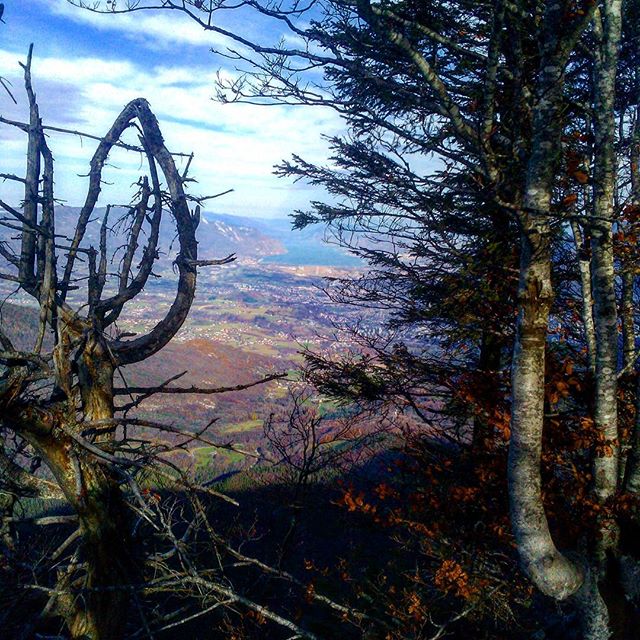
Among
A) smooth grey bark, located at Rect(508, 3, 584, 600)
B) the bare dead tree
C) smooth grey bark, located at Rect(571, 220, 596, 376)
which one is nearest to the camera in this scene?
the bare dead tree

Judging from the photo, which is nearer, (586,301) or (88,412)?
(88,412)

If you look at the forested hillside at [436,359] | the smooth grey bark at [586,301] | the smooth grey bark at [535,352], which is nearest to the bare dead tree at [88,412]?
the forested hillside at [436,359]

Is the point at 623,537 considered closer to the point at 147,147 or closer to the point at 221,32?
the point at 147,147

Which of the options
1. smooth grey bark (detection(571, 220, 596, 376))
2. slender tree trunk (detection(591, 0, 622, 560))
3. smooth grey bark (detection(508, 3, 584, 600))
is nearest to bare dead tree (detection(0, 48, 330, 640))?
smooth grey bark (detection(508, 3, 584, 600))

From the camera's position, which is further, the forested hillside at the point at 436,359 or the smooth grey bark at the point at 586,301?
the smooth grey bark at the point at 586,301

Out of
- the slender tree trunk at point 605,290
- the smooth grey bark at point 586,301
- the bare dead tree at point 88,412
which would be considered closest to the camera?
the bare dead tree at point 88,412

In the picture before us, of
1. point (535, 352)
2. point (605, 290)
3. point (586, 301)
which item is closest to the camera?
point (535, 352)

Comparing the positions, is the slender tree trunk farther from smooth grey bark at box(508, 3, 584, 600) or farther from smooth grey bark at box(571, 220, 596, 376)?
smooth grey bark at box(508, 3, 584, 600)

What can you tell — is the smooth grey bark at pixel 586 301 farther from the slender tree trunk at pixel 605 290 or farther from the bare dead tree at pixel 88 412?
the bare dead tree at pixel 88 412

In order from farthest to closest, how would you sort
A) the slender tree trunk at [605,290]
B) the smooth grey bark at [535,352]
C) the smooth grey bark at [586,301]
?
the smooth grey bark at [586,301], the slender tree trunk at [605,290], the smooth grey bark at [535,352]

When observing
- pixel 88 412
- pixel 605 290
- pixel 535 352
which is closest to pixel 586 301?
pixel 605 290

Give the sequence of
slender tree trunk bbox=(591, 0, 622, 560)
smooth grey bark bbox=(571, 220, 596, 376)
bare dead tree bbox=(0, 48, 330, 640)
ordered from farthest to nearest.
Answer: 1. smooth grey bark bbox=(571, 220, 596, 376)
2. slender tree trunk bbox=(591, 0, 622, 560)
3. bare dead tree bbox=(0, 48, 330, 640)

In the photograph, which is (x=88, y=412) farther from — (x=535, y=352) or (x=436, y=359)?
(x=436, y=359)

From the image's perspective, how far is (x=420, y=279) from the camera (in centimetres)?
786
